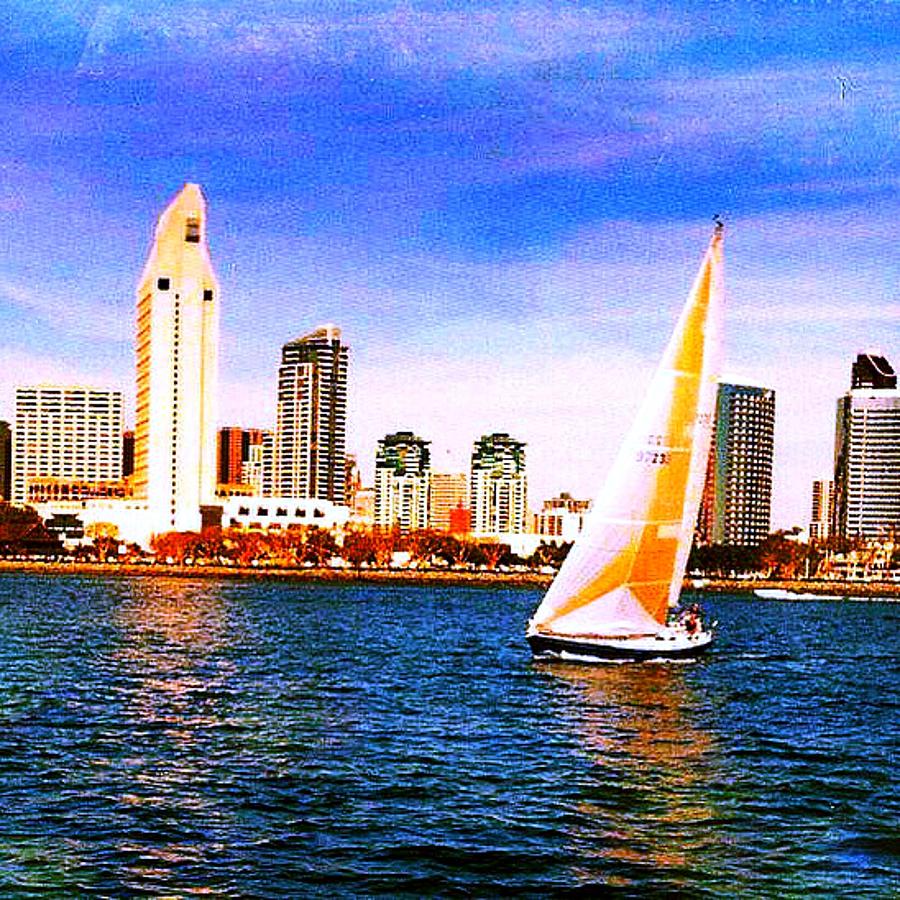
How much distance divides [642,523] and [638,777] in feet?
102

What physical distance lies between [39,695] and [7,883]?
30.2 m

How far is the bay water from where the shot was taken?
28.5 m

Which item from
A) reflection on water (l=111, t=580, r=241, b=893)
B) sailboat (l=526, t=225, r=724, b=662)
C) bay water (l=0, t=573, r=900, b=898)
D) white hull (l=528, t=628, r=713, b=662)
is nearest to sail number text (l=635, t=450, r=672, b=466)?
sailboat (l=526, t=225, r=724, b=662)

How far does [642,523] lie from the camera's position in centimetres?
7019

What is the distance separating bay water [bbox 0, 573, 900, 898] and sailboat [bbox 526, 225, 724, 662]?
70.7 inches

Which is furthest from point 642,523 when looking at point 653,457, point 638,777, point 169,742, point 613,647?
point 169,742

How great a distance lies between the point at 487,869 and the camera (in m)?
29.0

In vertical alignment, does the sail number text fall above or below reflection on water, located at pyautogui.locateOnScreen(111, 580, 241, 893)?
above

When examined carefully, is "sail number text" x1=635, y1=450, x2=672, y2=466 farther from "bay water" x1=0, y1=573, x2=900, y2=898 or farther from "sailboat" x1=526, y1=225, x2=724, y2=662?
"bay water" x1=0, y1=573, x2=900, y2=898

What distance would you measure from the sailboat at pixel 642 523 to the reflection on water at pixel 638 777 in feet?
13.1

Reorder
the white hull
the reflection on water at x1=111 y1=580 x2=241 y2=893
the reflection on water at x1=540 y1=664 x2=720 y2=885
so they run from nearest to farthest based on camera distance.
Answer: the reflection on water at x1=111 y1=580 x2=241 y2=893 → the reflection on water at x1=540 y1=664 x2=720 y2=885 → the white hull

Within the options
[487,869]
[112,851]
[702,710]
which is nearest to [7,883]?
[112,851]

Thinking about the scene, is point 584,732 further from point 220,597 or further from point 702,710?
point 220,597

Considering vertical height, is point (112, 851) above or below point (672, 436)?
below
